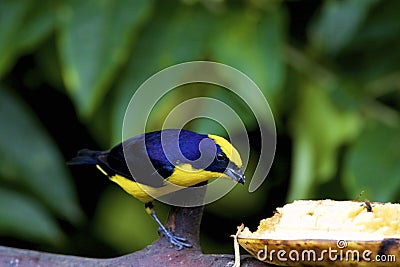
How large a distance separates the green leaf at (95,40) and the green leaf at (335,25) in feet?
1.80

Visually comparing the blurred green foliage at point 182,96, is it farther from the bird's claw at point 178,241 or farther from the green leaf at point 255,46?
the bird's claw at point 178,241

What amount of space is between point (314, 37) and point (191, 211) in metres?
1.15

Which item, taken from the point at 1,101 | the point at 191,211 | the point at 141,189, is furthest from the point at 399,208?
the point at 1,101

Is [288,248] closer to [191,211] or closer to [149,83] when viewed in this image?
[191,211]

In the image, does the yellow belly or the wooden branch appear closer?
the wooden branch

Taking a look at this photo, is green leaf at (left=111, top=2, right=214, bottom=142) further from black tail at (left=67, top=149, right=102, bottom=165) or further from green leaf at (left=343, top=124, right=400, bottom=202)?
green leaf at (left=343, top=124, right=400, bottom=202)

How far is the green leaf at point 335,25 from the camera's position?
85.4 inches

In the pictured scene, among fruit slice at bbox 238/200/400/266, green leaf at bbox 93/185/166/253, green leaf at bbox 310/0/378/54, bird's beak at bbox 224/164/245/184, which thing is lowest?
fruit slice at bbox 238/200/400/266

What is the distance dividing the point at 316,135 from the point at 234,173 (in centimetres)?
85

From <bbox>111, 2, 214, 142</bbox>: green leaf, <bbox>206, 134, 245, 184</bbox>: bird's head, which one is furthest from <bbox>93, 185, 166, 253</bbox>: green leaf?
<bbox>206, 134, 245, 184</bbox>: bird's head

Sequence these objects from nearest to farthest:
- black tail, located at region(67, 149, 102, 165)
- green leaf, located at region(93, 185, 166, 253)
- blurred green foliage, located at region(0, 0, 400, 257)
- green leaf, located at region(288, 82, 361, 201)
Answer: black tail, located at region(67, 149, 102, 165)
blurred green foliage, located at region(0, 0, 400, 257)
green leaf, located at region(288, 82, 361, 201)
green leaf, located at region(93, 185, 166, 253)

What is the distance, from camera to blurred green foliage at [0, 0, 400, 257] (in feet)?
6.23

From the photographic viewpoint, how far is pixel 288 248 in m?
0.96

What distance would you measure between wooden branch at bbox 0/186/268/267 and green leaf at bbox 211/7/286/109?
721 millimetres
